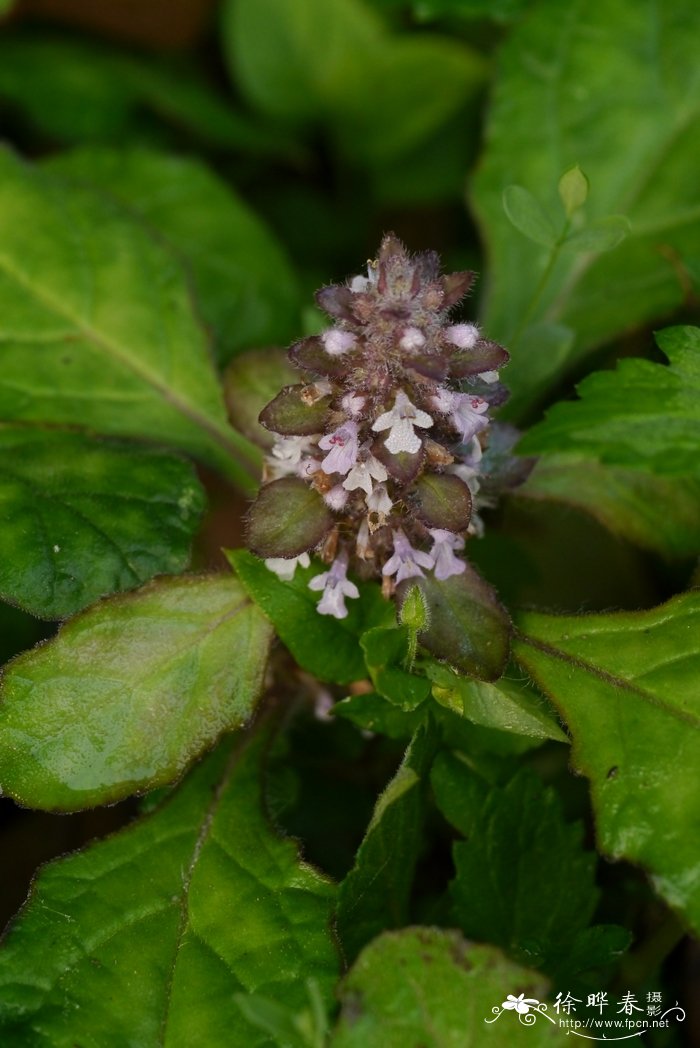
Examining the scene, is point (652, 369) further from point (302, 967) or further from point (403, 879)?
point (302, 967)

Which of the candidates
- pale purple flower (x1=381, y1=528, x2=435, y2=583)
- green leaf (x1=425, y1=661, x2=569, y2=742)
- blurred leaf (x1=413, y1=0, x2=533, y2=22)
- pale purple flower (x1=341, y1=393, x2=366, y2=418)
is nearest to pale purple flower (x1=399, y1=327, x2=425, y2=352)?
pale purple flower (x1=341, y1=393, x2=366, y2=418)

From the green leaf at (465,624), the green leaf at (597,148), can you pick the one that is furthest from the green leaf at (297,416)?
the green leaf at (597,148)

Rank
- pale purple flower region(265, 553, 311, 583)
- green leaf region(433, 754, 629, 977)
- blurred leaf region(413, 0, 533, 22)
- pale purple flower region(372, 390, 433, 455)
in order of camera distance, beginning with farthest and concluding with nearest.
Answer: blurred leaf region(413, 0, 533, 22), green leaf region(433, 754, 629, 977), pale purple flower region(265, 553, 311, 583), pale purple flower region(372, 390, 433, 455)

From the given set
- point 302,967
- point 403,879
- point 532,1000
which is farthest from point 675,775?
point 302,967

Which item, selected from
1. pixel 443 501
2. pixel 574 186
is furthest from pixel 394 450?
pixel 574 186

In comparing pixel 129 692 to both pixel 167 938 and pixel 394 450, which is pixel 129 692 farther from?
pixel 394 450

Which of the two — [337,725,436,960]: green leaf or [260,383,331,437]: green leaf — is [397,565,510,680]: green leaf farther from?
[260,383,331,437]: green leaf

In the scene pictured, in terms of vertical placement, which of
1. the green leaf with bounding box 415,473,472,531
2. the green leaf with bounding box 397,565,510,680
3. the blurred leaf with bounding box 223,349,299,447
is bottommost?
the green leaf with bounding box 397,565,510,680
